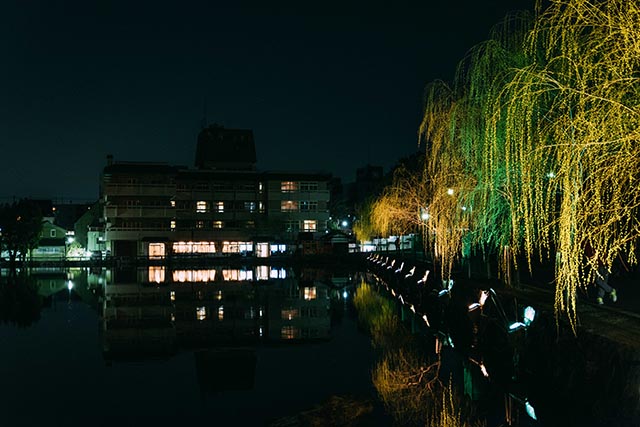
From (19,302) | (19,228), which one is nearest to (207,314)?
(19,302)

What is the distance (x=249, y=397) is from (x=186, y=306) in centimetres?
1373

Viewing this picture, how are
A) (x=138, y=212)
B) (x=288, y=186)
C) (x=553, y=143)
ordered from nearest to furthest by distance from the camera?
(x=553, y=143), (x=138, y=212), (x=288, y=186)

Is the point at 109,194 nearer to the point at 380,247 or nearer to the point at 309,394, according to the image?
the point at 380,247

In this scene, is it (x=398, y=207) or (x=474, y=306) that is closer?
(x=474, y=306)

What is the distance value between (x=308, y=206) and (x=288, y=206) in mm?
2514

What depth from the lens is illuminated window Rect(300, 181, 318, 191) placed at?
67206mm

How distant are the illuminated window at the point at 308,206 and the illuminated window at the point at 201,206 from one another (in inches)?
461

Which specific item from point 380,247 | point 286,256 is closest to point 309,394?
point 380,247

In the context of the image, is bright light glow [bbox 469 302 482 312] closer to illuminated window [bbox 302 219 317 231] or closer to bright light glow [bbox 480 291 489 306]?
bright light glow [bbox 480 291 489 306]

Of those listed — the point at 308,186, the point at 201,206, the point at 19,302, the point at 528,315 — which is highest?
the point at 308,186

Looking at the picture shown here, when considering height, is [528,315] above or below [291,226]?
below

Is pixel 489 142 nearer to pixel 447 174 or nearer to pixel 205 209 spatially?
pixel 447 174

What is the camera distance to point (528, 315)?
491 inches

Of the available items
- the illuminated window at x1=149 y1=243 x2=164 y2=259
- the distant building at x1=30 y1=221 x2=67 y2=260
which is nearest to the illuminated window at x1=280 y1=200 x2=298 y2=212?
the illuminated window at x1=149 y1=243 x2=164 y2=259
